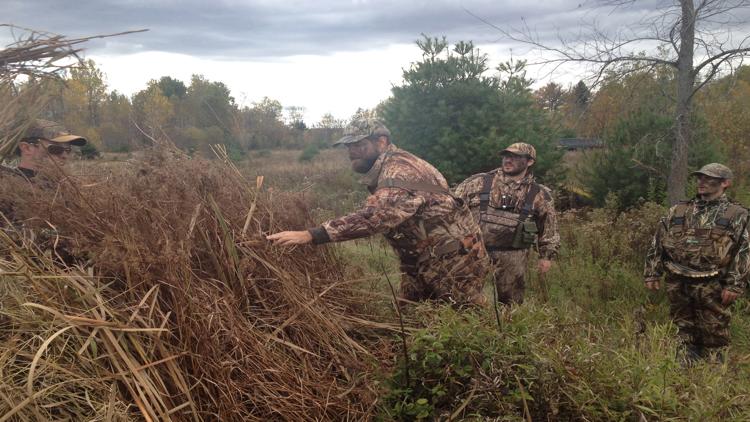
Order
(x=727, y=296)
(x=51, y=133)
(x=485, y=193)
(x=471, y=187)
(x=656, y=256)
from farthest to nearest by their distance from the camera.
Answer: (x=471, y=187)
(x=485, y=193)
(x=656, y=256)
(x=727, y=296)
(x=51, y=133)

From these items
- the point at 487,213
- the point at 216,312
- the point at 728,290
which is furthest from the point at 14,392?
the point at 728,290

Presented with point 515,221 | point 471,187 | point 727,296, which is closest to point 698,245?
point 727,296

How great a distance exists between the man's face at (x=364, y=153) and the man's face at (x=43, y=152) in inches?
65.0

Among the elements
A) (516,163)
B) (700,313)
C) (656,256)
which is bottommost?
(700,313)

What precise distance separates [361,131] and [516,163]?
1822mm

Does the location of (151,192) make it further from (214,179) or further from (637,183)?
(637,183)

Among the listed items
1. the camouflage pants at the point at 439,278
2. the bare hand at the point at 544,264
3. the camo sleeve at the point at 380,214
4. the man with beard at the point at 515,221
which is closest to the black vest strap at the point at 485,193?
the man with beard at the point at 515,221

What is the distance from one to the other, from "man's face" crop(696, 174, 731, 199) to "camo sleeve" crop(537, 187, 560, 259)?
1.16 metres

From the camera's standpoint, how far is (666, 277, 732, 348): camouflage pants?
4.33 meters

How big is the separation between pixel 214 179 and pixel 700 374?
2.66 metres

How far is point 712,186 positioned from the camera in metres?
4.30

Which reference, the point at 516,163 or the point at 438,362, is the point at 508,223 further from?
the point at 438,362

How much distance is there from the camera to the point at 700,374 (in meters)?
2.78

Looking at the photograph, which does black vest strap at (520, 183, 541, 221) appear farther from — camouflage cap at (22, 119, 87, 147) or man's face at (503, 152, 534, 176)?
camouflage cap at (22, 119, 87, 147)
